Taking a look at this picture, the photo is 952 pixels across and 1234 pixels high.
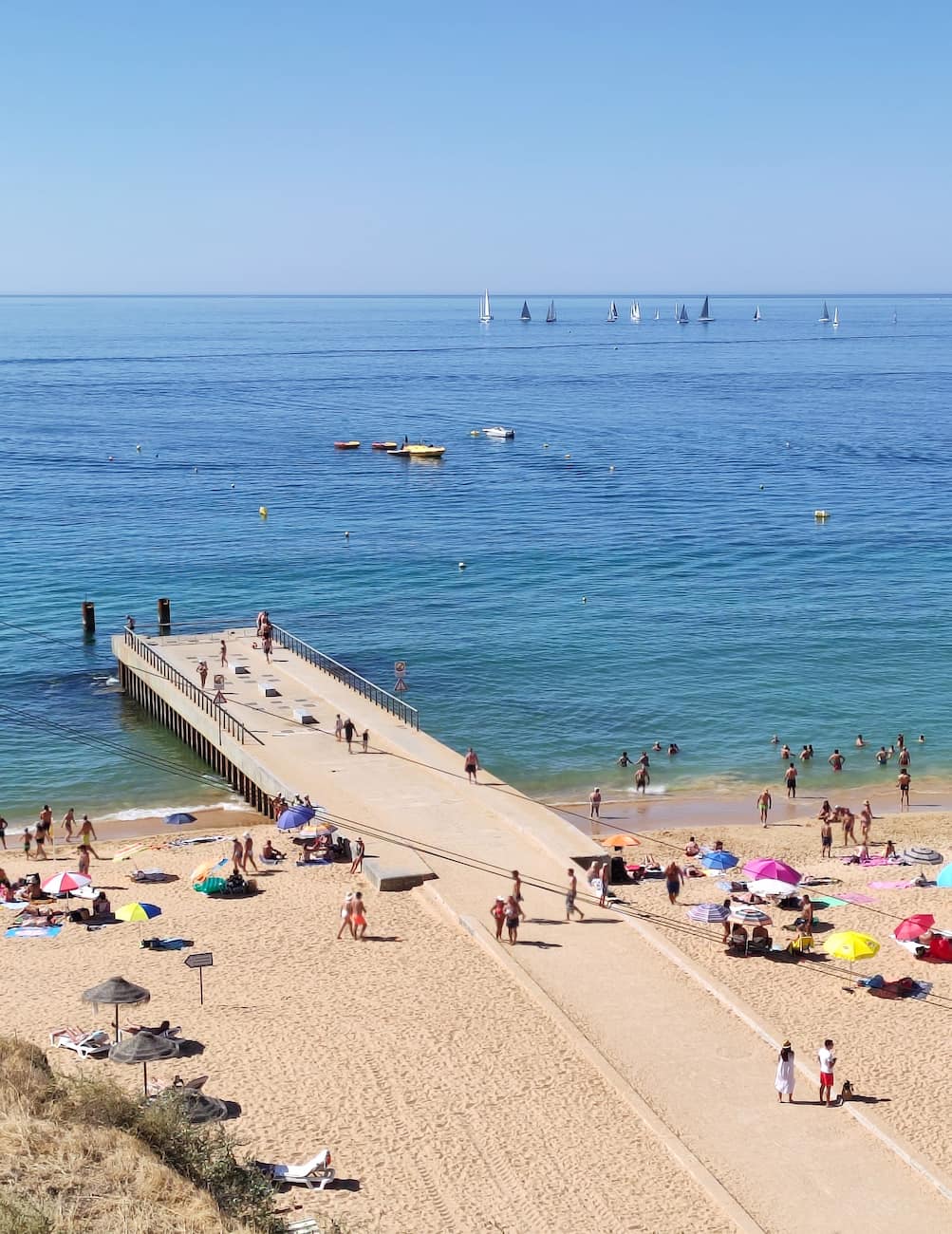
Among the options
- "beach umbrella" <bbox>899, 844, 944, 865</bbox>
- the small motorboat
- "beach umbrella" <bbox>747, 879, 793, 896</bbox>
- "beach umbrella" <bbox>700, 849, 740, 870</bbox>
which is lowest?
"beach umbrella" <bbox>899, 844, 944, 865</bbox>

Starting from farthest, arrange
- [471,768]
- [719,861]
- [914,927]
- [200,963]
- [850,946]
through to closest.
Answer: [471,768] → [719,861] → [914,927] → [850,946] → [200,963]

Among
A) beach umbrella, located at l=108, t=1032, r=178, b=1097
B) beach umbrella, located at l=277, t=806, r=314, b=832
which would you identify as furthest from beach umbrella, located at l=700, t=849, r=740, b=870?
beach umbrella, located at l=108, t=1032, r=178, b=1097

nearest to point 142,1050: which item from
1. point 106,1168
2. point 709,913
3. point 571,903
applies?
point 106,1168

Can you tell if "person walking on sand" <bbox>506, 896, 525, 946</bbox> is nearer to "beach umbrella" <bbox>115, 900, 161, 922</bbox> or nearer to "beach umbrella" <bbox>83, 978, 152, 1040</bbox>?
"beach umbrella" <bbox>83, 978, 152, 1040</bbox>

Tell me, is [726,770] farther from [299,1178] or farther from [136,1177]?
[136,1177]

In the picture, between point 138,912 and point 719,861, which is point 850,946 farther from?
point 138,912

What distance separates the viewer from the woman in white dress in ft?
71.7

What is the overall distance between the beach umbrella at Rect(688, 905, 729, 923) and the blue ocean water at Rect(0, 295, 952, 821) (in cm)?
1296

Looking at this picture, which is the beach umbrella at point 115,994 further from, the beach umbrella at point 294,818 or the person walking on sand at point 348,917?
the beach umbrella at point 294,818

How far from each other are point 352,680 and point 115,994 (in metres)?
23.9

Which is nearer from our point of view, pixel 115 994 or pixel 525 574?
pixel 115 994

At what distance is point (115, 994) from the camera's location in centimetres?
2427

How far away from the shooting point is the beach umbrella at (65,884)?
103ft

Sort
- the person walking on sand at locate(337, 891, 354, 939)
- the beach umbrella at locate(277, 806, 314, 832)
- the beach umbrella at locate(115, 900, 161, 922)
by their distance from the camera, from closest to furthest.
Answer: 1. the person walking on sand at locate(337, 891, 354, 939)
2. the beach umbrella at locate(115, 900, 161, 922)
3. the beach umbrella at locate(277, 806, 314, 832)
